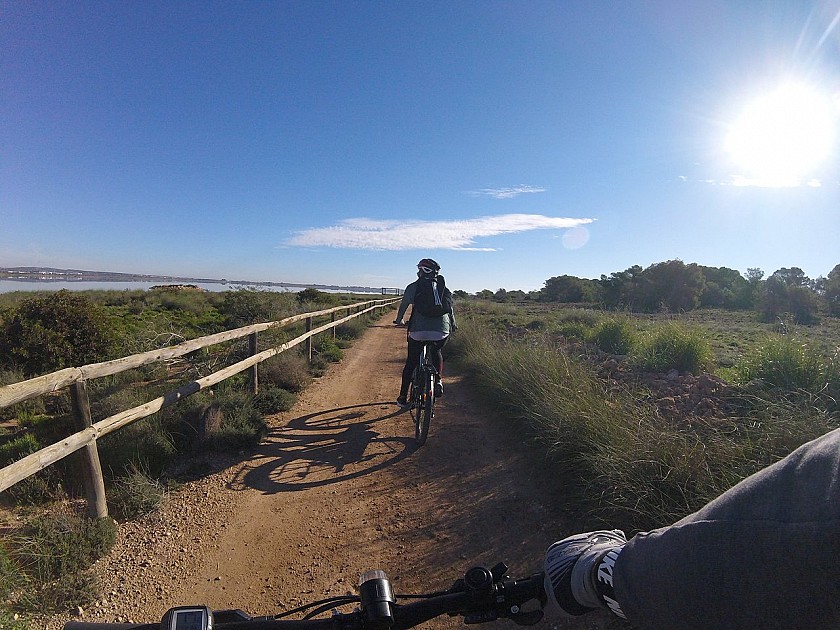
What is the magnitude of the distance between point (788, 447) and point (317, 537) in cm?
367

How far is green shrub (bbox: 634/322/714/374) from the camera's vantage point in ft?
26.3

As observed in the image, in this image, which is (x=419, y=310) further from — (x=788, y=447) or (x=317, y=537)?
(x=788, y=447)

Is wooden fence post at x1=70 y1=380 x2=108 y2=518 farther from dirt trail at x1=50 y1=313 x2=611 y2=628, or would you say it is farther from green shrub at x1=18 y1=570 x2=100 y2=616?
green shrub at x1=18 y1=570 x2=100 y2=616

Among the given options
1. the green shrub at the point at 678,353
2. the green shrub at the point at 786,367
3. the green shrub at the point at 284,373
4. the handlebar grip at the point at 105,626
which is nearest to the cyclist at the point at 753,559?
the handlebar grip at the point at 105,626

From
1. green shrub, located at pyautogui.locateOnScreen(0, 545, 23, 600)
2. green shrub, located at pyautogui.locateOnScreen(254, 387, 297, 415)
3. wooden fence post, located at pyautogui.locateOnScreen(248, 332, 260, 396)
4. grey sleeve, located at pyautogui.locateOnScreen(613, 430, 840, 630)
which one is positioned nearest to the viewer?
grey sleeve, located at pyautogui.locateOnScreen(613, 430, 840, 630)

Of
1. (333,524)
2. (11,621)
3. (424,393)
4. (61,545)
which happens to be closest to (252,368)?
(424,393)

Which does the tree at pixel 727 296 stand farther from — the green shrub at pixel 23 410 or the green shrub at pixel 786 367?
the green shrub at pixel 23 410

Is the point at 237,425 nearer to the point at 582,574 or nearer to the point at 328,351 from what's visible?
the point at 582,574

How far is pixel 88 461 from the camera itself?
326cm

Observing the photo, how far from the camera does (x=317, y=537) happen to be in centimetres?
349

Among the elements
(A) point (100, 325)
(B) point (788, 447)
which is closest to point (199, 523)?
(B) point (788, 447)

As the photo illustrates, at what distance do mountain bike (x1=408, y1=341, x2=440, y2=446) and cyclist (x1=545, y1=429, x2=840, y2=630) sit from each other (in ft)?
14.5

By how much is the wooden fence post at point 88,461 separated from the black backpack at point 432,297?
3.58m

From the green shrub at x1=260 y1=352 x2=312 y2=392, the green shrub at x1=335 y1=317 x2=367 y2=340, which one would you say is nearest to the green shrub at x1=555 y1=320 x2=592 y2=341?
the green shrub at x1=260 y1=352 x2=312 y2=392
